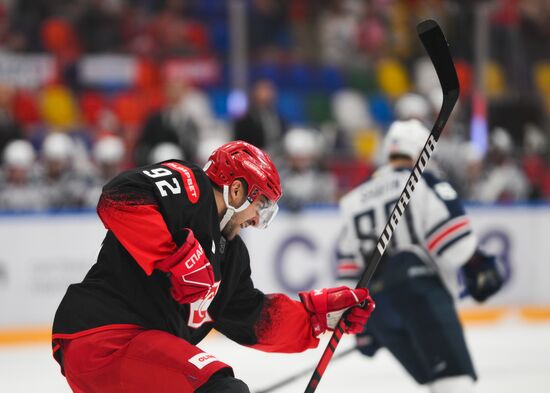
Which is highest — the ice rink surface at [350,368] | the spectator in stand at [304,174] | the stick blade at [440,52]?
the stick blade at [440,52]

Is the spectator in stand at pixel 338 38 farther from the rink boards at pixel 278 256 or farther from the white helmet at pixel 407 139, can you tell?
the white helmet at pixel 407 139

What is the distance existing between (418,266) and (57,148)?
15.1ft

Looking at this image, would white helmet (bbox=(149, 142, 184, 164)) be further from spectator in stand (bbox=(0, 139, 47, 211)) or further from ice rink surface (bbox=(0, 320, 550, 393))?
ice rink surface (bbox=(0, 320, 550, 393))

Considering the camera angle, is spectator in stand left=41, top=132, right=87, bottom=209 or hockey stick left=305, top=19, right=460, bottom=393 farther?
spectator in stand left=41, top=132, right=87, bottom=209

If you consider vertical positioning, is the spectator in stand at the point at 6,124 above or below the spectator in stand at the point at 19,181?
above

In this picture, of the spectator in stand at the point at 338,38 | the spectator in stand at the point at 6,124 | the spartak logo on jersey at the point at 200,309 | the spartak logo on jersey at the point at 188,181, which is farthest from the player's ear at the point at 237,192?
the spectator in stand at the point at 338,38

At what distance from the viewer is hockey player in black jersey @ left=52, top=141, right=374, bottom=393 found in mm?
2645

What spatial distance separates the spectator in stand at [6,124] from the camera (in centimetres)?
810

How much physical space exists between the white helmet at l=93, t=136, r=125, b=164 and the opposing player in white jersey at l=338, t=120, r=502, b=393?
4.27 metres

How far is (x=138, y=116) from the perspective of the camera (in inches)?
374

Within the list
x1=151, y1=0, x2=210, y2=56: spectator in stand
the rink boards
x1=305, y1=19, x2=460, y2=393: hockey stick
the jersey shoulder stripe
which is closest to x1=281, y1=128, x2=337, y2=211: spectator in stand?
the rink boards

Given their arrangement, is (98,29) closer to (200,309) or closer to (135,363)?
(200,309)

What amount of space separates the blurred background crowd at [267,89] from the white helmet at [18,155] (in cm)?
1

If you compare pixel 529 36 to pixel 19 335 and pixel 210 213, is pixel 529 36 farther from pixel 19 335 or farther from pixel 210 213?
pixel 210 213
